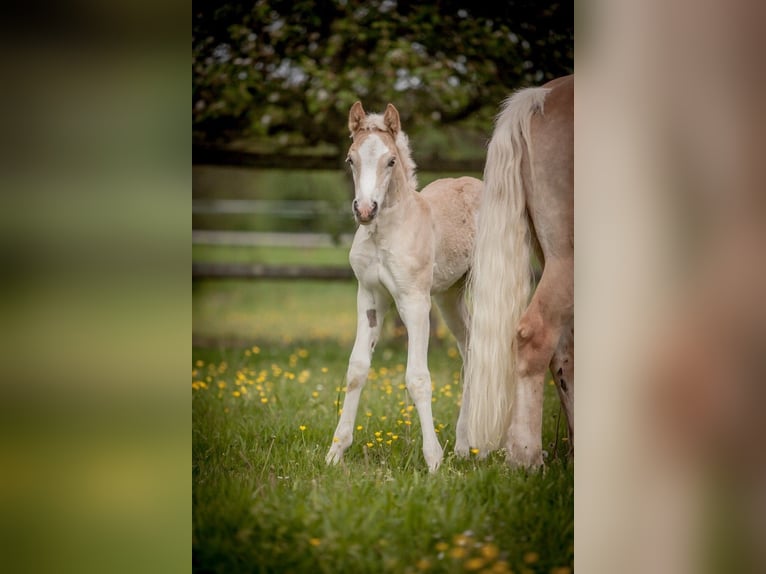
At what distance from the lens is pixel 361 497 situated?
2.95 m

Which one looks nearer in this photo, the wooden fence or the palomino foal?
the palomino foal

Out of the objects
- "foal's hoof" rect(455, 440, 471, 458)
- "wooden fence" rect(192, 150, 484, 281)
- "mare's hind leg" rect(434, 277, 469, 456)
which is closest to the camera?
"foal's hoof" rect(455, 440, 471, 458)

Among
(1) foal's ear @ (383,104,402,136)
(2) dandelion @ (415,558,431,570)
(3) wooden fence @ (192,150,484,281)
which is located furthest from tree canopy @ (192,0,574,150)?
(2) dandelion @ (415,558,431,570)

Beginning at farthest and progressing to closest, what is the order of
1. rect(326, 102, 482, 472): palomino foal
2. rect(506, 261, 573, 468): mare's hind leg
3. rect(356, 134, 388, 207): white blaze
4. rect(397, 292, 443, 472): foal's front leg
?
rect(397, 292, 443, 472): foal's front leg → rect(326, 102, 482, 472): palomino foal → rect(356, 134, 388, 207): white blaze → rect(506, 261, 573, 468): mare's hind leg

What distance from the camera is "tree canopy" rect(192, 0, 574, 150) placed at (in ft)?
17.3

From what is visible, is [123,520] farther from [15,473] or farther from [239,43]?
[239,43]

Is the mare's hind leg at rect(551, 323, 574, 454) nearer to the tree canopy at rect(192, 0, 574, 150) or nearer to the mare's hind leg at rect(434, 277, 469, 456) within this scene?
the mare's hind leg at rect(434, 277, 469, 456)

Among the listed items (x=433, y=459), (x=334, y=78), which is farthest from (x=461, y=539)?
(x=334, y=78)

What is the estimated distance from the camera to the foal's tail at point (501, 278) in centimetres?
324

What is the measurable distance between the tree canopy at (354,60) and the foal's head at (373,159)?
6.07 feet

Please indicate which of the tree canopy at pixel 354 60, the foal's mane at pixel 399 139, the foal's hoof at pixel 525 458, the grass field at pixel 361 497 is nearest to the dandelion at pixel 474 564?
the grass field at pixel 361 497

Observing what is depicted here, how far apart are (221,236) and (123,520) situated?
736 centimetres

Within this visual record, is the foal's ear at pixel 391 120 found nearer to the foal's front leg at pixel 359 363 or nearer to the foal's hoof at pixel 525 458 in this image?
the foal's front leg at pixel 359 363

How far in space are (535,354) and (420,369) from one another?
531 millimetres
